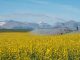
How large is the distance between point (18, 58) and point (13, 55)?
25 centimetres

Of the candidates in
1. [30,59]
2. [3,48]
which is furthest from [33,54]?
[3,48]

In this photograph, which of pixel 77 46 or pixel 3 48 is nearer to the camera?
pixel 3 48

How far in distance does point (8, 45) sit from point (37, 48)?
1286 millimetres

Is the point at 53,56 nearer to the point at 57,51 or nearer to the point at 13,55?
the point at 57,51

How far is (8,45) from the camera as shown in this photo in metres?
15.7

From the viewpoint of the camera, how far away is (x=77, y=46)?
16.8m

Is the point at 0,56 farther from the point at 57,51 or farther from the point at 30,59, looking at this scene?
the point at 57,51

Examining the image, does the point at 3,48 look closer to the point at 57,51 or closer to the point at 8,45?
the point at 8,45

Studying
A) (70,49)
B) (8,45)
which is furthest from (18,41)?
(70,49)

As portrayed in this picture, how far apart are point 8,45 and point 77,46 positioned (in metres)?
3.30

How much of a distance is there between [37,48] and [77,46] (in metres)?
2.04

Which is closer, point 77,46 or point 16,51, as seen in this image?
point 16,51

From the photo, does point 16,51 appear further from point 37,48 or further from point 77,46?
point 77,46

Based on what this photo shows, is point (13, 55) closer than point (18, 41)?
Yes
